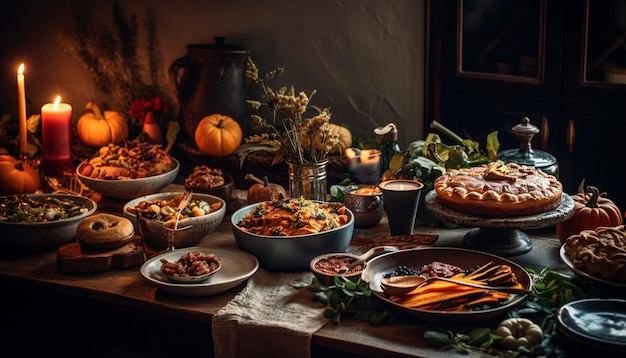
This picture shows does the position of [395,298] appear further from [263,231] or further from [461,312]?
[263,231]

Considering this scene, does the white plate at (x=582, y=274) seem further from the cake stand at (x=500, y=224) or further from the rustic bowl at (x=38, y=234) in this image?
the rustic bowl at (x=38, y=234)

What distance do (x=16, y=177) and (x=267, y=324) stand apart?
5.48ft

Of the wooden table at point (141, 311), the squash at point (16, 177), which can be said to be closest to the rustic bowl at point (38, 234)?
the wooden table at point (141, 311)

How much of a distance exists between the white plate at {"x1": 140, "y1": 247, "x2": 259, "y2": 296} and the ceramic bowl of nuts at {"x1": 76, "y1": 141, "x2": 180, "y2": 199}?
672mm

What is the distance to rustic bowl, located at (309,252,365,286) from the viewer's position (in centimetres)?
272

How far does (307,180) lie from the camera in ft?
10.8

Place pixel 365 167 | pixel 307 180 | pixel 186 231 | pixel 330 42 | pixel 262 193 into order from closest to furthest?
pixel 186 231 → pixel 307 180 → pixel 262 193 → pixel 365 167 → pixel 330 42

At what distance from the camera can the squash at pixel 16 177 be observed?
3.71m

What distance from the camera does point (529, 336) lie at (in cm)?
233

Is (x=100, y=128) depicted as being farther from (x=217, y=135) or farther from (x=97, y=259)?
(x=97, y=259)

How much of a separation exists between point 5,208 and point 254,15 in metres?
1.79

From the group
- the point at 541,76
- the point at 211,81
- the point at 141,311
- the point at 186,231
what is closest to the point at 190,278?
the point at 141,311

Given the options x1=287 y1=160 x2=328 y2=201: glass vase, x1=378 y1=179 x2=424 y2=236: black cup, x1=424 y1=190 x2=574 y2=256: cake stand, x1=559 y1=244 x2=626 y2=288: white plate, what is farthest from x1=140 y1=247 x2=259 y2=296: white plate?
x1=559 y1=244 x2=626 y2=288: white plate

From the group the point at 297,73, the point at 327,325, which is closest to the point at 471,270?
the point at 327,325
